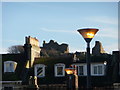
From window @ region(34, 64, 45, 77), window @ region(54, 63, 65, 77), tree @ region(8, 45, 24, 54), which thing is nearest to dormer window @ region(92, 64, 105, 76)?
window @ region(54, 63, 65, 77)

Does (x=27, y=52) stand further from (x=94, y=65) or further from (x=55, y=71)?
(x=94, y=65)

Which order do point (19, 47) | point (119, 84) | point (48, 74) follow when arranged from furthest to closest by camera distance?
point (19, 47) < point (48, 74) < point (119, 84)

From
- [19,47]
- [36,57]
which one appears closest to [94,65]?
[36,57]

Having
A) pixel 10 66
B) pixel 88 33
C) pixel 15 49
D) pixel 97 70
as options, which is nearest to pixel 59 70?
pixel 97 70

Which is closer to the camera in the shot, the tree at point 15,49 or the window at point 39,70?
the window at point 39,70

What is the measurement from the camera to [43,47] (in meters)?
92.1

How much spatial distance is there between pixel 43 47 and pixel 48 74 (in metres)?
49.1

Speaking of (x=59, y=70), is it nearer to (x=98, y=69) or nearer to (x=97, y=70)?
(x=97, y=70)

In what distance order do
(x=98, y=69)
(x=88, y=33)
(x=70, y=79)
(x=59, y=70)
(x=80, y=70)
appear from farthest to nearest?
(x=59, y=70)
(x=80, y=70)
(x=98, y=69)
(x=70, y=79)
(x=88, y=33)

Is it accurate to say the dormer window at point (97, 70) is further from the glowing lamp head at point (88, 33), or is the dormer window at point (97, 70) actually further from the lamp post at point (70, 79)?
the glowing lamp head at point (88, 33)

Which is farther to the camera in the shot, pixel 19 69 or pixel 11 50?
pixel 11 50

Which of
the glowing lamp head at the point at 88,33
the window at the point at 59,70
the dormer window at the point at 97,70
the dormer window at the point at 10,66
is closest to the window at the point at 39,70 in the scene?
the window at the point at 59,70

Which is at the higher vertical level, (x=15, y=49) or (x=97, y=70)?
(x=15, y=49)

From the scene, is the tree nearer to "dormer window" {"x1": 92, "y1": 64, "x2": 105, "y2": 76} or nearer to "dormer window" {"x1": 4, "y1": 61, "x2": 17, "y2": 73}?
"dormer window" {"x1": 4, "y1": 61, "x2": 17, "y2": 73}
